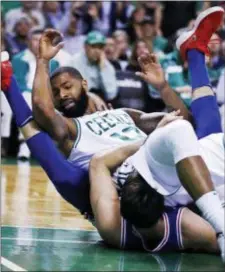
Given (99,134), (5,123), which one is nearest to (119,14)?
(5,123)

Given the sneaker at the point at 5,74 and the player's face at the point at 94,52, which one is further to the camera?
Result: the player's face at the point at 94,52

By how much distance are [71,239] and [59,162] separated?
403 mm

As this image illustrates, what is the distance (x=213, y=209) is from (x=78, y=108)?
162 centimetres

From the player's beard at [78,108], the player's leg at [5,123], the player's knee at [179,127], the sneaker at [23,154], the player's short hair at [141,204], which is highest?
the player's knee at [179,127]

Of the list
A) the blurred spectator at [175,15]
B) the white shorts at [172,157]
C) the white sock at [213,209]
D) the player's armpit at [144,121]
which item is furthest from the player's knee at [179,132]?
the blurred spectator at [175,15]

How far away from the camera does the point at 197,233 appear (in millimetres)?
4211

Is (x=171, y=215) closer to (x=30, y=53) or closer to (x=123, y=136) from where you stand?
A: (x=123, y=136)

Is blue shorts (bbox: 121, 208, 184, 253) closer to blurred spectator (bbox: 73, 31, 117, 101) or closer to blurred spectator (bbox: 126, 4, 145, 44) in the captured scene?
blurred spectator (bbox: 73, 31, 117, 101)

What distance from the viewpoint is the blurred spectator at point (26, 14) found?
10578 mm

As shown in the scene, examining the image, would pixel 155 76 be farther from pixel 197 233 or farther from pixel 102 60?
pixel 102 60

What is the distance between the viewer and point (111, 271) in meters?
3.84

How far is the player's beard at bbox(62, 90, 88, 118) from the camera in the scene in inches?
205

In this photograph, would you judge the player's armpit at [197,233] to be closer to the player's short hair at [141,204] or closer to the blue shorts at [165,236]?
the blue shorts at [165,236]

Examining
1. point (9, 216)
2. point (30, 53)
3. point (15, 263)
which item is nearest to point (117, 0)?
point (30, 53)
